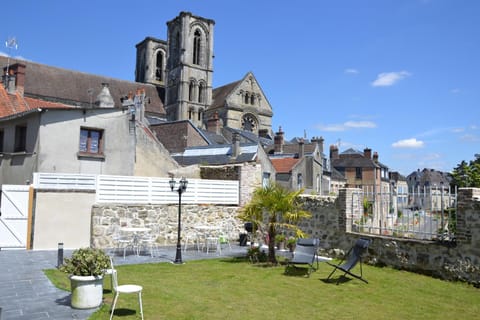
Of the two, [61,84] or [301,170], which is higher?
[61,84]

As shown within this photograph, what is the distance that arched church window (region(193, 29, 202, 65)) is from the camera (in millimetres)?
65375

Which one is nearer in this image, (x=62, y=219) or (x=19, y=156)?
(x=62, y=219)

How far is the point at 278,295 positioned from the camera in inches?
317

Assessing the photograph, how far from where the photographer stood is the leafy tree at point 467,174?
14461 millimetres

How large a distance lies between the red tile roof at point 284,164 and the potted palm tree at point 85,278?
25.3 metres

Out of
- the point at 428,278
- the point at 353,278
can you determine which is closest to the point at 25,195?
the point at 353,278

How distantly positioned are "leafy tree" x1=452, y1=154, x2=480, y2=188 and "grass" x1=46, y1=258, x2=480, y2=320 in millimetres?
6094

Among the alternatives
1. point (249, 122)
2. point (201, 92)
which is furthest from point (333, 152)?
point (201, 92)

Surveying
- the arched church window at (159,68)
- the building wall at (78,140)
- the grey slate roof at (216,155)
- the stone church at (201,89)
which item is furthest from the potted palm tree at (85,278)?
the arched church window at (159,68)

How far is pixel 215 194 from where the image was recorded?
53.0 feet

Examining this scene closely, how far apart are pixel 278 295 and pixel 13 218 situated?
895cm

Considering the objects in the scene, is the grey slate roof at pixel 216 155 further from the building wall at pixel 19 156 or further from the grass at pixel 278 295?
the grass at pixel 278 295

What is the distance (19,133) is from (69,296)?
11.1m

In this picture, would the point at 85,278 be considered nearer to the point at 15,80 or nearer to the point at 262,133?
the point at 15,80
